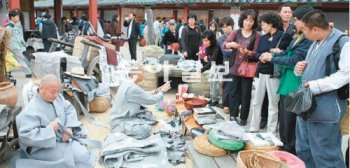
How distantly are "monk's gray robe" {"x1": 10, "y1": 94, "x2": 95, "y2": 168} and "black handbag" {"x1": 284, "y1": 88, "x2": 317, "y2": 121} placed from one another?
83.8 inches

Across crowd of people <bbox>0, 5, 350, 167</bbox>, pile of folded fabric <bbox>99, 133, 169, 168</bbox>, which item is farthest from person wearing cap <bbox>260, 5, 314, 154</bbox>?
pile of folded fabric <bbox>99, 133, 169, 168</bbox>

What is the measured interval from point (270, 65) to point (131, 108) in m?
2.11

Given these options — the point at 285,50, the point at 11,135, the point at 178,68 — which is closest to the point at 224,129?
the point at 285,50

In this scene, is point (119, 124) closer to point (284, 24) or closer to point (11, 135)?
point (11, 135)

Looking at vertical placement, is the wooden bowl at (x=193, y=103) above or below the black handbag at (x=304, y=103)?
below

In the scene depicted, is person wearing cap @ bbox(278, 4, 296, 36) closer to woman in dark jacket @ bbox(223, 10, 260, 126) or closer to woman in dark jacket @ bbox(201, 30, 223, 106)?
woman in dark jacket @ bbox(223, 10, 260, 126)

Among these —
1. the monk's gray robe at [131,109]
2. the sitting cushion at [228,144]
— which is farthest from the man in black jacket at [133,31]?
the sitting cushion at [228,144]

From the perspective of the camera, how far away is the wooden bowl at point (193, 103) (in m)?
5.38

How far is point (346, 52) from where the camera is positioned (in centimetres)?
277

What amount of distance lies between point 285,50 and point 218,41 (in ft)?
7.67

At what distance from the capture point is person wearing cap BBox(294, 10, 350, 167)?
291 centimetres

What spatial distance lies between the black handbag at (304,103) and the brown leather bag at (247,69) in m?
1.67

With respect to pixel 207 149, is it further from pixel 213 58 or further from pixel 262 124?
pixel 213 58

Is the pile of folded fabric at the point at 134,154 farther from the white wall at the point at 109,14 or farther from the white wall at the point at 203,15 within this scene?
the white wall at the point at 109,14
